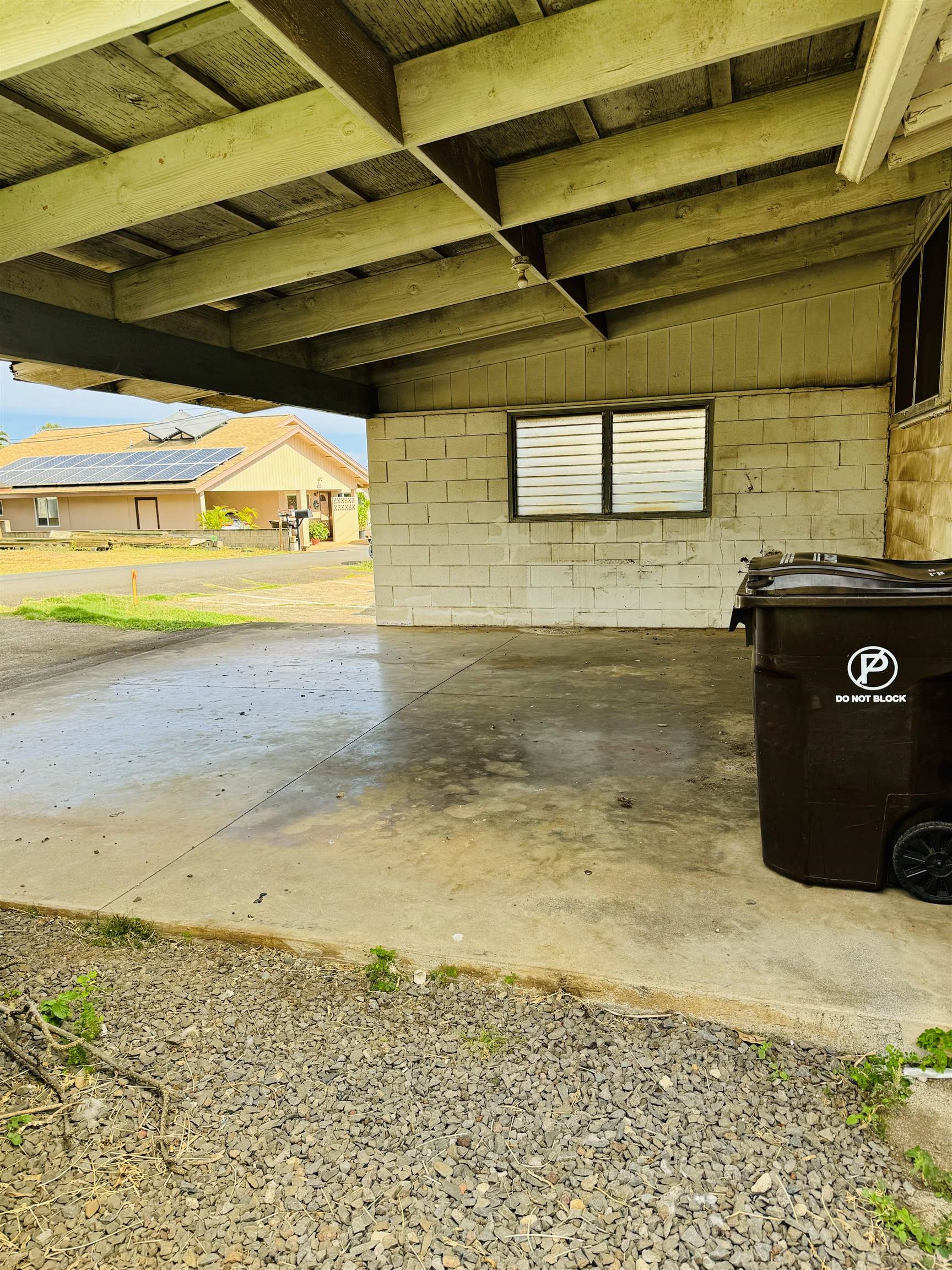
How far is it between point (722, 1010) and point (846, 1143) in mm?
445

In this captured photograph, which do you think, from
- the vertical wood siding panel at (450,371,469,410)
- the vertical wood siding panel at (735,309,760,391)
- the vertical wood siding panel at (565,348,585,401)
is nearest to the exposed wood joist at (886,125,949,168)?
the vertical wood siding panel at (735,309,760,391)

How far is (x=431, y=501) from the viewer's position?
8.38m

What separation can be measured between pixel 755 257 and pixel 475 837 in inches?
210

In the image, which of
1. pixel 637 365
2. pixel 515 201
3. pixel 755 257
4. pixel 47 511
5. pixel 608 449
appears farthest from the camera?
pixel 47 511

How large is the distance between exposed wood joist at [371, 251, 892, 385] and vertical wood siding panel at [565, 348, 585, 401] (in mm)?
102

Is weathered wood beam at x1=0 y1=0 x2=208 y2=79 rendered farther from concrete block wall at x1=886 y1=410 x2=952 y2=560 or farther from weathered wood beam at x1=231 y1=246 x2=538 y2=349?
concrete block wall at x1=886 y1=410 x2=952 y2=560

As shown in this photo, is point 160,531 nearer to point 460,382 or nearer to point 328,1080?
point 460,382

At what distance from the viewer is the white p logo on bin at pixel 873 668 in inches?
93.0

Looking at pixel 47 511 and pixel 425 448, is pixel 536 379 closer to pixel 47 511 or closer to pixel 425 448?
pixel 425 448

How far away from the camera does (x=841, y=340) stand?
7.03m

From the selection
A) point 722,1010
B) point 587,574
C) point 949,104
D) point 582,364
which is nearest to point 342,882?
point 722,1010

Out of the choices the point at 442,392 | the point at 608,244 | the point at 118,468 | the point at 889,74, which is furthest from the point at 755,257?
the point at 118,468

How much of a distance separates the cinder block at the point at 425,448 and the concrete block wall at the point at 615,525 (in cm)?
1

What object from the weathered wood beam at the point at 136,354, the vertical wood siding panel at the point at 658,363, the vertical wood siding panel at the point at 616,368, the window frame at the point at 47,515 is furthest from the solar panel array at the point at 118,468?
the vertical wood siding panel at the point at 658,363
